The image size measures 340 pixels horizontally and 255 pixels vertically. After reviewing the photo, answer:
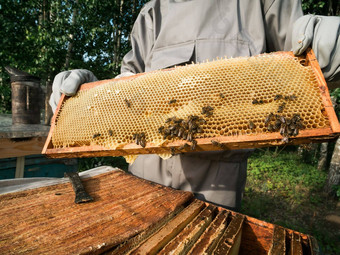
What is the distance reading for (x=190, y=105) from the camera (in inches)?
67.7

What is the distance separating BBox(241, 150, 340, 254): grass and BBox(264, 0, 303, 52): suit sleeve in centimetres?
490

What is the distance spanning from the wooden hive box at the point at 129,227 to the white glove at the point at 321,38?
4.78ft

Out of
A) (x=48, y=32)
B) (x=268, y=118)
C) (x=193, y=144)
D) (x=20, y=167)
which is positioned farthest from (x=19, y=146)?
(x=48, y=32)

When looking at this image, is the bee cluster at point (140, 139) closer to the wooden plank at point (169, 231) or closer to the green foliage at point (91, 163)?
the wooden plank at point (169, 231)

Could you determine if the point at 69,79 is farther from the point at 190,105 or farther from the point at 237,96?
the point at 237,96

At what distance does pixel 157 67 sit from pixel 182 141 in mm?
1379

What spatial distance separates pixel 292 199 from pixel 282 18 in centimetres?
686

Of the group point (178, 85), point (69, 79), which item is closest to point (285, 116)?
point (178, 85)

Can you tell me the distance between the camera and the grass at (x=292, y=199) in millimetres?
5245

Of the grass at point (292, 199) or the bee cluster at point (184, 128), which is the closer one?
the bee cluster at point (184, 128)

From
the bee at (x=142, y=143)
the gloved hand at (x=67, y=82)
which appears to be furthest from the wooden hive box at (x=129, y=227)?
the gloved hand at (x=67, y=82)

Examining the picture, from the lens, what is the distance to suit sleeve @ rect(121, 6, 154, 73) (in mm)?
2777

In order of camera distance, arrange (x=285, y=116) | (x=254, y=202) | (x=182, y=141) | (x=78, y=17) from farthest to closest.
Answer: (x=78, y=17) < (x=254, y=202) < (x=182, y=141) < (x=285, y=116)

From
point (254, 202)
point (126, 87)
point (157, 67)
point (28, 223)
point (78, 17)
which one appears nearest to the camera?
point (28, 223)
